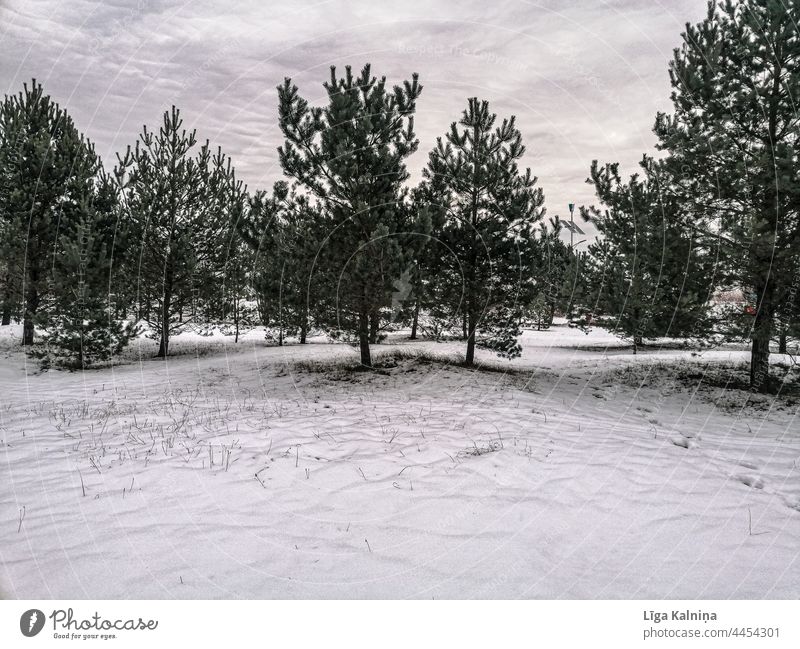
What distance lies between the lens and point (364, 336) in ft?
38.5

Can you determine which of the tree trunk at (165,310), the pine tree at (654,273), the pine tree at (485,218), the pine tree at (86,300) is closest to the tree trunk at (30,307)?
the pine tree at (86,300)

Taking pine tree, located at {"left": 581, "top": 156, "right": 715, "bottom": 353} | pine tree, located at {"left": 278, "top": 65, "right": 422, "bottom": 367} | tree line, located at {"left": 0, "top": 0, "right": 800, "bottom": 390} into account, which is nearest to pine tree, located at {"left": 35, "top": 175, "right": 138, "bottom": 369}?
tree line, located at {"left": 0, "top": 0, "right": 800, "bottom": 390}

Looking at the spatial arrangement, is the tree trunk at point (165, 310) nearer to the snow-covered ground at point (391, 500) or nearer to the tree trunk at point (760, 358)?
the snow-covered ground at point (391, 500)

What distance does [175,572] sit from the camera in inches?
113

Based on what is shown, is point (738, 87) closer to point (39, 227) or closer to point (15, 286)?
point (39, 227)

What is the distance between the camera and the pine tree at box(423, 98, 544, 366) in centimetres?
1205

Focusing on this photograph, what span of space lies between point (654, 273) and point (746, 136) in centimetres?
358

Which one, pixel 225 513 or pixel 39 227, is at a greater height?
pixel 39 227

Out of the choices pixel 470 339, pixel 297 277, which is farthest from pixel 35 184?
pixel 470 339

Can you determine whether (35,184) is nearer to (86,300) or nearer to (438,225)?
(86,300)

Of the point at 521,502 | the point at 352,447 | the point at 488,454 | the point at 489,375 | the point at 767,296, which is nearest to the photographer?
the point at 521,502

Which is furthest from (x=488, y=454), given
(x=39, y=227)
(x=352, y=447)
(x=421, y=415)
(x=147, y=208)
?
(x=39, y=227)

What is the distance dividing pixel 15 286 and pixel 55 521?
15.7 m

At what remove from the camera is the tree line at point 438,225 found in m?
9.21
